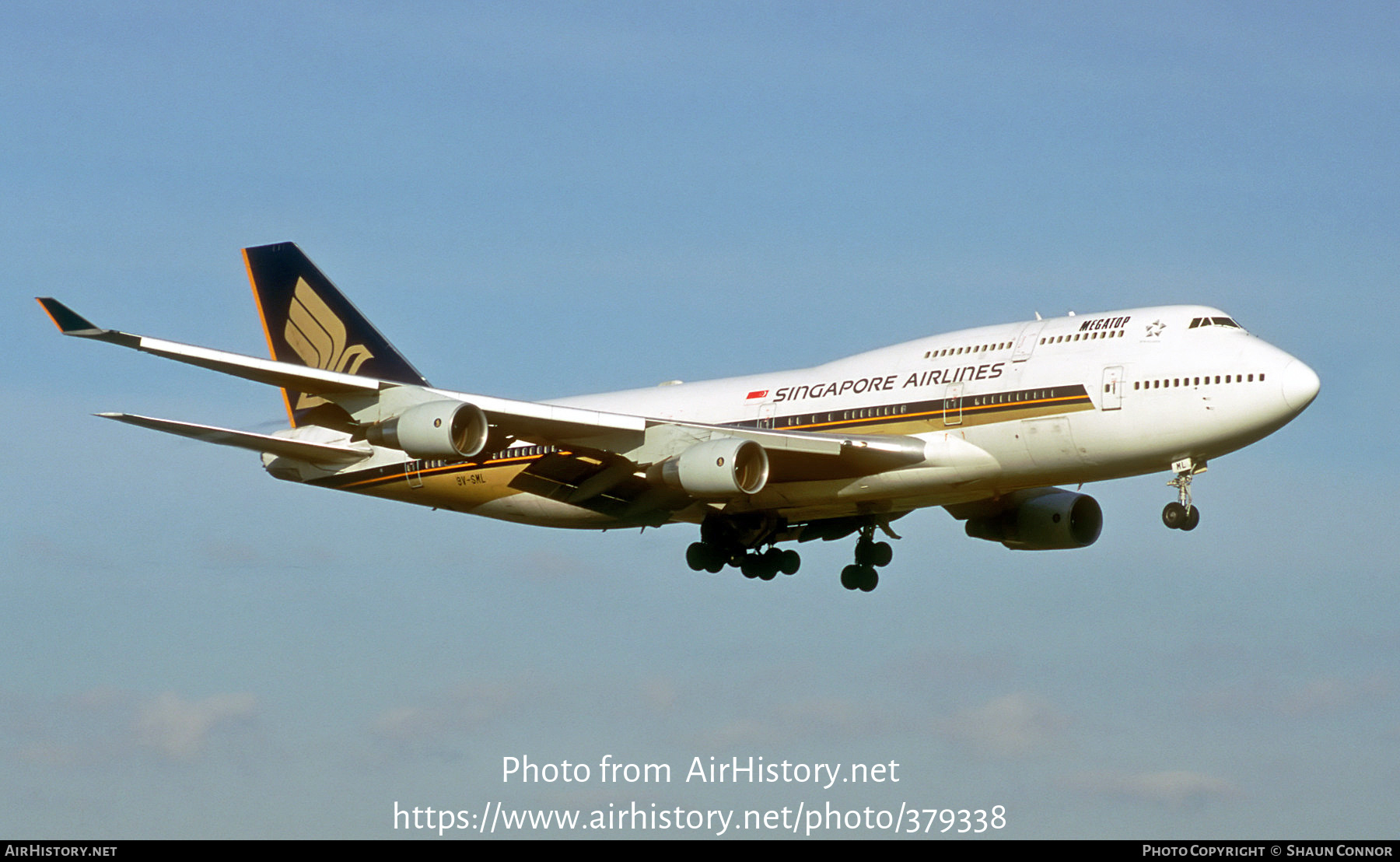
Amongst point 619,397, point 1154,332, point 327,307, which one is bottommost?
point 1154,332

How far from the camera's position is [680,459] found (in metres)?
37.3

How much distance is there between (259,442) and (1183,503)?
70.2ft

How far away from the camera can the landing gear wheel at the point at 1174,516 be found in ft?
118

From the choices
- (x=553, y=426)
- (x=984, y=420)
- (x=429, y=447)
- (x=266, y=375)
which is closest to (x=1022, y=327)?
(x=984, y=420)

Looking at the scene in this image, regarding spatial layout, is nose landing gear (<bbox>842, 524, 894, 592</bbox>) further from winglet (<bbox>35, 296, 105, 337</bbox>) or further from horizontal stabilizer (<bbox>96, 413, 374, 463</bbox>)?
winglet (<bbox>35, 296, 105, 337</bbox>)

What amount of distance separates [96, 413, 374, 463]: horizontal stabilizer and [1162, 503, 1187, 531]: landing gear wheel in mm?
19884

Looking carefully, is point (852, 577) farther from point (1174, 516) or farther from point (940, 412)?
→ point (1174, 516)

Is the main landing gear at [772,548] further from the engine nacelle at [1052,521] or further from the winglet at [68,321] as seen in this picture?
the winglet at [68,321]

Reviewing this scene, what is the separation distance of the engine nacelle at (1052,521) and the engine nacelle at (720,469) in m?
9.40

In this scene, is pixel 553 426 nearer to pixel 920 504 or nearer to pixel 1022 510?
pixel 920 504

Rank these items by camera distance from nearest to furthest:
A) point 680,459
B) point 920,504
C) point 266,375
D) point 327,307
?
point 266,375 → point 680,459 → point 920,504 → point 327,307

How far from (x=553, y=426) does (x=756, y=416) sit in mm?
5390

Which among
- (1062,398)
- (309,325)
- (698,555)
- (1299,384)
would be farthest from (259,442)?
(1299,384)

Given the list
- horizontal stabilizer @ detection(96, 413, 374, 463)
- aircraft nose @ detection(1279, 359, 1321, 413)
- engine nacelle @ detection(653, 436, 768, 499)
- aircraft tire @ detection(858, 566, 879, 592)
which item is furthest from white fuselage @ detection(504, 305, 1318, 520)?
horizontal stabilizer @ detection(96, 413, 374, 463)
